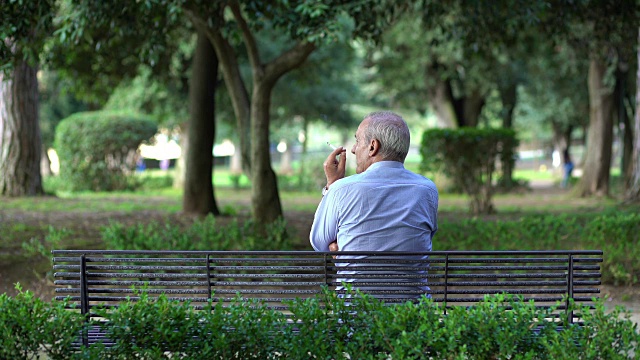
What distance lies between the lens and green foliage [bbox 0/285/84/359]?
3.43 m

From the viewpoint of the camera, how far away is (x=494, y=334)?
334 centimetres

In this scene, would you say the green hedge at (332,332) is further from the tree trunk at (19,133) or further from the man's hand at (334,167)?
the tree trunk at (19,133)

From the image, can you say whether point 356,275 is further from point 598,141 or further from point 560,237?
point 598,141

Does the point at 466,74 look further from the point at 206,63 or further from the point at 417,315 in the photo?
the point at 417,315

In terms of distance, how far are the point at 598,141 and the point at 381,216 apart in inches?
734

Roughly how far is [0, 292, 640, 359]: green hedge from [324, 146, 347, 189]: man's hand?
0.76 meters

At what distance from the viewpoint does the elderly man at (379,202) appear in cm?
389

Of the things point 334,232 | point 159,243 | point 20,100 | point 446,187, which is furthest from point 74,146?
point 334,232

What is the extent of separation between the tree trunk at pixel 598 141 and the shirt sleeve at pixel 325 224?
59.9 ft

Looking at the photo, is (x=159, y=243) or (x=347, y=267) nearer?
(x=347, y=267)

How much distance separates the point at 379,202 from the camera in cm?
390

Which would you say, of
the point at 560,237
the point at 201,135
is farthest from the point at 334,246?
the point at 201,135

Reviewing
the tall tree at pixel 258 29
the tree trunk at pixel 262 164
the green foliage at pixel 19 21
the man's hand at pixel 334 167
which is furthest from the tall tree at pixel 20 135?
the man's hand at pixel 334 167

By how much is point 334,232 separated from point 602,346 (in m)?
1.41
